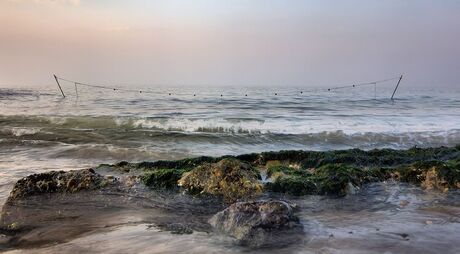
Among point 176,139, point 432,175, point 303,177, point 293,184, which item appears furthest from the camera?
point 176,139

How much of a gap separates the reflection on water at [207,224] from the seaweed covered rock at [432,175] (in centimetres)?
35

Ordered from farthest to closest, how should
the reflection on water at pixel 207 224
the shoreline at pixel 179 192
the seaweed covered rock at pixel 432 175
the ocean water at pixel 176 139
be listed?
the ocean water at pixel 176 139, the seaweed covered rock at pixel 432 175, the shoreline at pixel 179 192, the reflection on water at pixel 207 224

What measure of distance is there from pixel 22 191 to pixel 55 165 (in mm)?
4566

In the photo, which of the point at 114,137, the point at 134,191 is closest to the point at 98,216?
the point at 134,191

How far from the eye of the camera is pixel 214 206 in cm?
591

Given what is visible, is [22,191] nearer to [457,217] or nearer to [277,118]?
[457,217]

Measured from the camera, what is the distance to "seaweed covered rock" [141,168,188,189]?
7094mm

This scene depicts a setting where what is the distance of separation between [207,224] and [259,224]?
0.74m

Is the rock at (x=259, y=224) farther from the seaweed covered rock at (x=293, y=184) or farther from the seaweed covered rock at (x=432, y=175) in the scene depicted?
the seaweed covered rock at (x=432, y=175)

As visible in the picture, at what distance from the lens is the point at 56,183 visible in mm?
6824

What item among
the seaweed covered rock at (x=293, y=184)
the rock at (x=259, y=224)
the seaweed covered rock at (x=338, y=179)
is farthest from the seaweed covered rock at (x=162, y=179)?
the seaweed covered rock at (x=338, y=179)

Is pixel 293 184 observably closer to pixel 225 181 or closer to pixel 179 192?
pixel 225 181

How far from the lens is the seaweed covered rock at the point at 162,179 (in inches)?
279

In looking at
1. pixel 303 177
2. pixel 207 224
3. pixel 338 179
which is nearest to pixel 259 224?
pixel 207 224
